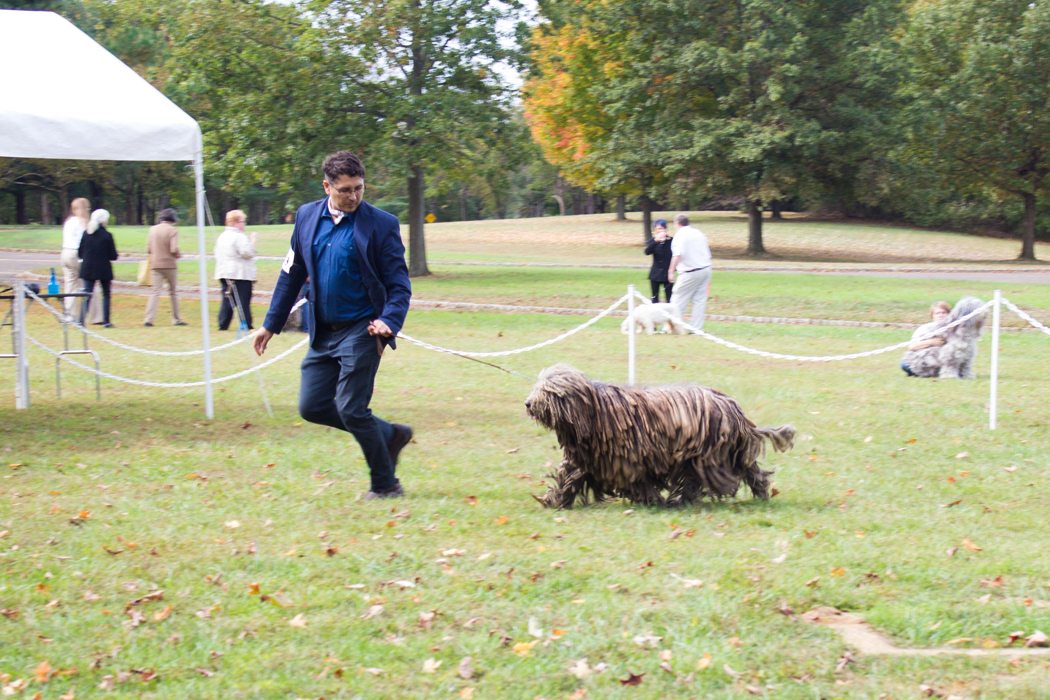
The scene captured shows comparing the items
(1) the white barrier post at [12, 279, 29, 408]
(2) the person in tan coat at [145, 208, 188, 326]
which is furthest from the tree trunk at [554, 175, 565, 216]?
(1) the white barrier post at [12, 279, 29, 408]

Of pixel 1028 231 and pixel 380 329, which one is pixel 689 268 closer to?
pixel 380 329

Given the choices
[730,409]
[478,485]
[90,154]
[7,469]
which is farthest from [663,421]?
[90,154]

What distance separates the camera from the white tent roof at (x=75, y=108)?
7.49m

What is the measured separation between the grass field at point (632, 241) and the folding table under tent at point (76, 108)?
27.7 metres

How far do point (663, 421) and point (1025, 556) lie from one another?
196 centimetres

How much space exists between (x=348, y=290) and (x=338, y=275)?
0.10m

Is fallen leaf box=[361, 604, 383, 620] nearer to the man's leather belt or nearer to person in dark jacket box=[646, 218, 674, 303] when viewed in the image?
the man's leather belt

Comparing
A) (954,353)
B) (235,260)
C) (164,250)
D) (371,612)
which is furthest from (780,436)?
(164,250)

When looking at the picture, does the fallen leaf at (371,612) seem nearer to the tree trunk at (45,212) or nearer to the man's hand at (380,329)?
the man's hand at (380,329)

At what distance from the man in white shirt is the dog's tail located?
9.28 meters

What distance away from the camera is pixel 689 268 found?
50.0 feet

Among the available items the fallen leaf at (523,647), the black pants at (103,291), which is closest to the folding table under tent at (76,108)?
the fallen leaf at (523,647)

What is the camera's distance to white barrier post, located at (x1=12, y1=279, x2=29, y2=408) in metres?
8.92

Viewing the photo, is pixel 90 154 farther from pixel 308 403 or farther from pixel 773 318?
pixel 773 318
